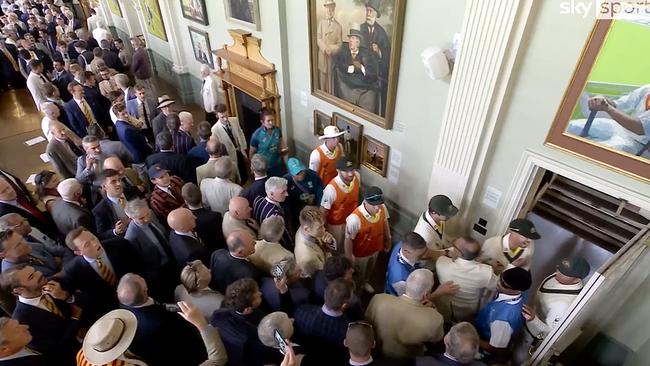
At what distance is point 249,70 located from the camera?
568cm

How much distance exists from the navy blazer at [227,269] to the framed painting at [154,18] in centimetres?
681

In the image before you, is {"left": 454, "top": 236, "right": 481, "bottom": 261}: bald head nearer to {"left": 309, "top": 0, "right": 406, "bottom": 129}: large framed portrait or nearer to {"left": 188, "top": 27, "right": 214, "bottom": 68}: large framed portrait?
{"left": 309, "top": 0, "right": 406, "bottom": 129}: large framed portrait

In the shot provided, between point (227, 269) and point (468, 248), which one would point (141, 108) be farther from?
point (468, 248)

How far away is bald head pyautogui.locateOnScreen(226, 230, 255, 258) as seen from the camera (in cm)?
276

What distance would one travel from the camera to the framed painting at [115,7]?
10.0 meters

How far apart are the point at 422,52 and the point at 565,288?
7.58 feet

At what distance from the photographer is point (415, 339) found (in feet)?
8.57

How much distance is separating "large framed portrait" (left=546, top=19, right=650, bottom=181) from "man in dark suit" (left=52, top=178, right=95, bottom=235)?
4.16 m

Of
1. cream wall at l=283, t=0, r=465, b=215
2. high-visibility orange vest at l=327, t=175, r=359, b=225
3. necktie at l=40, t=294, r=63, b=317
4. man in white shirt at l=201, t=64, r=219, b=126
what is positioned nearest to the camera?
necktie at l=40, t=294, r=63, b=317

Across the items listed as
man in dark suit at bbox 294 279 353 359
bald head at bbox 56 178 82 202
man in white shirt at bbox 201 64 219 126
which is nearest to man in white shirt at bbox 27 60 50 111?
man in white shirt at bbox 201 64 219 126

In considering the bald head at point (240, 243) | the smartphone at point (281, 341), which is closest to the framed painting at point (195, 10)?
the bald head at point (240, 243)

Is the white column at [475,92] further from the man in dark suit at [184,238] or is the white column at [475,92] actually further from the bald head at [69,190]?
the bald head at [69,190]

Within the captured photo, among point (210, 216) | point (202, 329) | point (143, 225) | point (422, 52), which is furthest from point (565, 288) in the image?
point (143, 225)

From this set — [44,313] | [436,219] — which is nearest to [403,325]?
[436,219]
